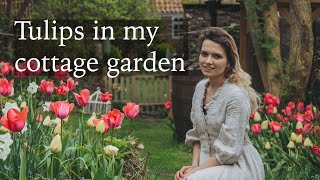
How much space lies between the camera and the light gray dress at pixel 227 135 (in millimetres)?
3311

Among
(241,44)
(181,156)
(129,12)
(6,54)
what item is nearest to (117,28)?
(129,12)

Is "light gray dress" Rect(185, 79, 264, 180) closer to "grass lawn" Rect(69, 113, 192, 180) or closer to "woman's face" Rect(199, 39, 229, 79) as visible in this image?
"woman's face" Rect(199, 39, 229, 79)

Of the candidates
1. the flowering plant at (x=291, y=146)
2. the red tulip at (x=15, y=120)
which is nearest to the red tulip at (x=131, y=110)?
the red tulip at (x=15, y=120)

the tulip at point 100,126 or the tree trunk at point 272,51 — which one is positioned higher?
the tree trunk at point 272,51

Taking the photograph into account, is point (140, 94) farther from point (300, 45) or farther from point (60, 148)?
point (60, 148)

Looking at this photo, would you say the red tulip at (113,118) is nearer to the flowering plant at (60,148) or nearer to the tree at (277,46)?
the flowering plant at (60,148)

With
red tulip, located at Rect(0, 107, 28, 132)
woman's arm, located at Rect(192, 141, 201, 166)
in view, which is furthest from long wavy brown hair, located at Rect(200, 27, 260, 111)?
red tulip, located at Rect(0, 107, 28, 132)

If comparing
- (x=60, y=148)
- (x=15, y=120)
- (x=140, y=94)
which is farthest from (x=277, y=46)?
(x=15, y=120)

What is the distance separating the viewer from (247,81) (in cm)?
340

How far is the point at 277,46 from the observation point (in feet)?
28.9

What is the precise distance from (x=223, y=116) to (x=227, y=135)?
Answer: 0.12m

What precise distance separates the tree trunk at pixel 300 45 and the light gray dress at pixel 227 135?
508cm

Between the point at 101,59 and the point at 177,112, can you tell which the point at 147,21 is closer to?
the point at 101,59

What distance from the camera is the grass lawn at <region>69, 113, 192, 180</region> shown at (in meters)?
7.48
